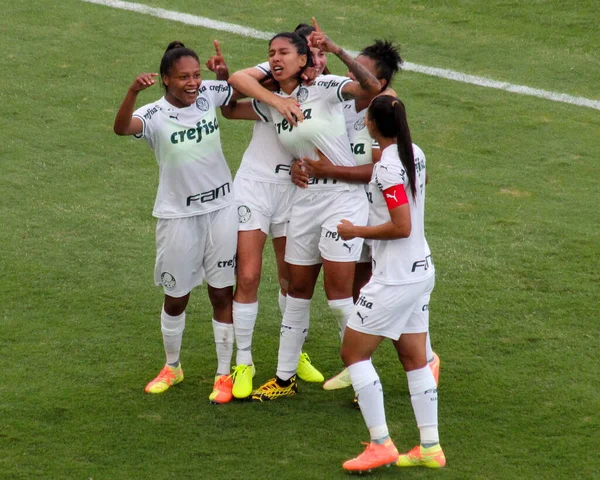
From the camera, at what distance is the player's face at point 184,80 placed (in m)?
5.88

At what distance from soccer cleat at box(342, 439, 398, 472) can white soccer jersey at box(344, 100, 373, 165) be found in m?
1.73

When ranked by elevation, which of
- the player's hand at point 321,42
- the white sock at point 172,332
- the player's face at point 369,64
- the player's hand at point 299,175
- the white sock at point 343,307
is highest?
the player's hand at point 321,42

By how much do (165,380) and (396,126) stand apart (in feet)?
7.57

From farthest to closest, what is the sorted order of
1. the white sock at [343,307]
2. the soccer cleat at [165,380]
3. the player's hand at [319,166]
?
the soccer cleat at [165,380], the white sock at [343,307], the player's hand at [319,166]

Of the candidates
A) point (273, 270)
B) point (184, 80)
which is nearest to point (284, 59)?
point (184, 80)

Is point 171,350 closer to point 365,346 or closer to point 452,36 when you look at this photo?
point 365,346

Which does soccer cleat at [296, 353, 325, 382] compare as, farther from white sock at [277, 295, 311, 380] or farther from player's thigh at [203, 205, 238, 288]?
player's thigh at [203, 205, 238, 288]

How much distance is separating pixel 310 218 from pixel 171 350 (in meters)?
1.22

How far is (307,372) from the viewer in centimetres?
668

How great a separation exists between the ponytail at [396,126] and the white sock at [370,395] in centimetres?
96

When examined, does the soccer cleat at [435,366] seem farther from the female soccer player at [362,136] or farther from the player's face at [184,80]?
the player's face at [184,80]

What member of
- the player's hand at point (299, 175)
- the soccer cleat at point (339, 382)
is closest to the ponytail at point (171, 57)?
the player's hand at point (299, 175)

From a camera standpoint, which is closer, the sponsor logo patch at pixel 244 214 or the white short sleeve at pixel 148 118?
the white short sleeve at pixel 148 118

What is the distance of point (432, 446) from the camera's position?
18.2 ft
